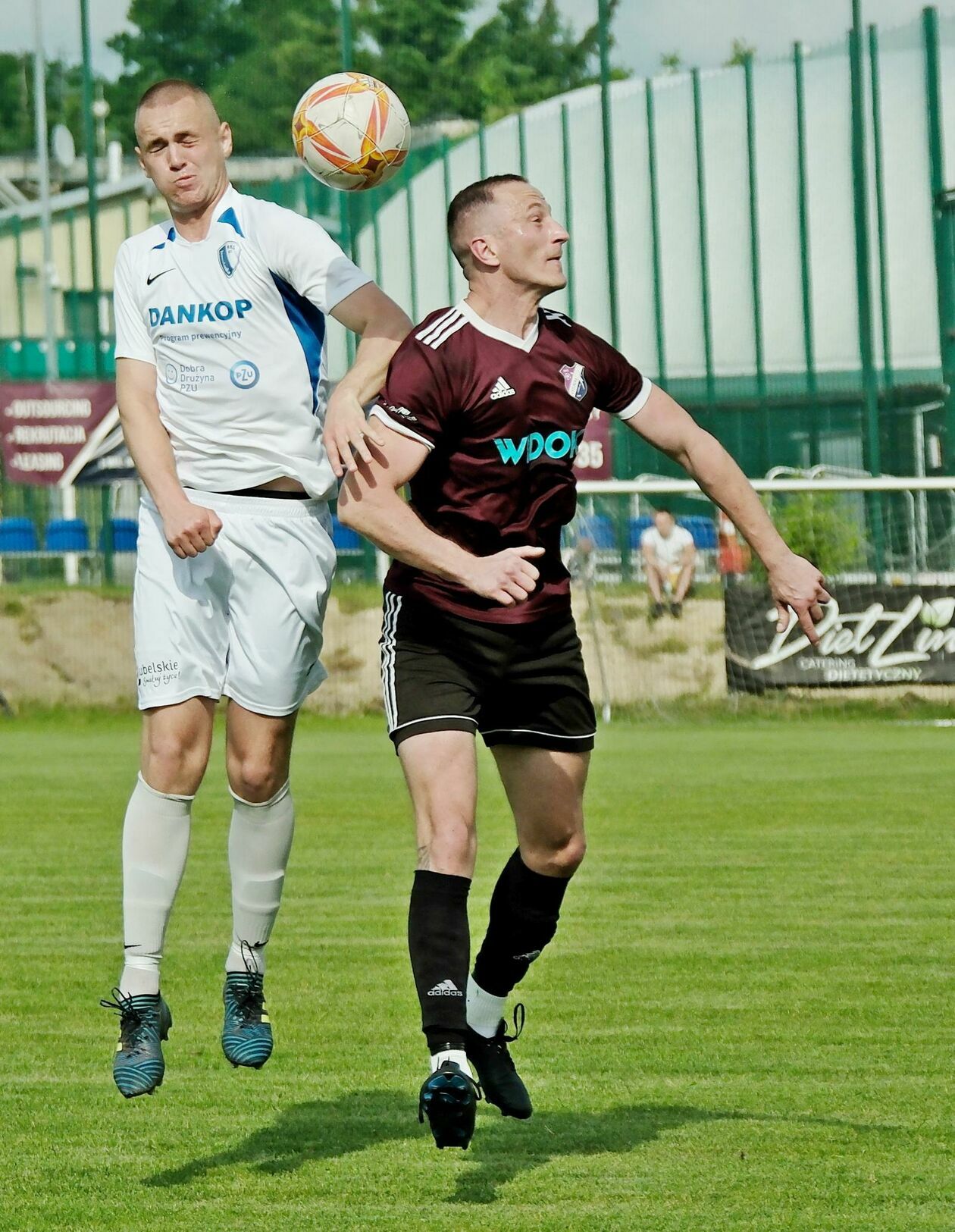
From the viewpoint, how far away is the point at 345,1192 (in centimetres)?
494

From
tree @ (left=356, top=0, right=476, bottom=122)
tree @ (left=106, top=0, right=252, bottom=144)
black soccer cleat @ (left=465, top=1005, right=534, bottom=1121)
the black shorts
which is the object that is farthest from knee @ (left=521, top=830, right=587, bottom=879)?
tree @ (left=356, top=0, right=476, bottom=122)

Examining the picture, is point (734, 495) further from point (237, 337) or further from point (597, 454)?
point (597, 454)

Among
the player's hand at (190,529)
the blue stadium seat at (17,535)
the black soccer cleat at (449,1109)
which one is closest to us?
the black soccer cleat at (449,1109)

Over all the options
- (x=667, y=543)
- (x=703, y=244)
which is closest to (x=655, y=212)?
(x=703, y=244)

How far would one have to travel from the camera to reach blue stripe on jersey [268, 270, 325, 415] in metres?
5.67

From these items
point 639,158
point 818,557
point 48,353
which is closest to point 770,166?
point 639,158

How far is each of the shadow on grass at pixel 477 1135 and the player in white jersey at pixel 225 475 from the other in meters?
0.28

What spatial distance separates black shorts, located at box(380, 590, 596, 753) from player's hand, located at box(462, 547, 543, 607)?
45 cm

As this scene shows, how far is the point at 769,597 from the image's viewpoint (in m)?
20.4

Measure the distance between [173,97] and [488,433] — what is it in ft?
4.28

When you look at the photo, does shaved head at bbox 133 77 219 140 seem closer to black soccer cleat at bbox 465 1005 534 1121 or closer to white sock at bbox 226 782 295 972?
white sock at bbox 226 782 295 972

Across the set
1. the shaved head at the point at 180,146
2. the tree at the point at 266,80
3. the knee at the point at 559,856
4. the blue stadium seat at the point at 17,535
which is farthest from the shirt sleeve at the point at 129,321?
the tree at the point at 266,80

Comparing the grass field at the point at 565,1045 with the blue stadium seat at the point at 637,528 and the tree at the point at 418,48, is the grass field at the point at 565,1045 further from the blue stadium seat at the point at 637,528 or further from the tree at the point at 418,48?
the tree at the point at 418,48

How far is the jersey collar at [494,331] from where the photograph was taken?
536cm
